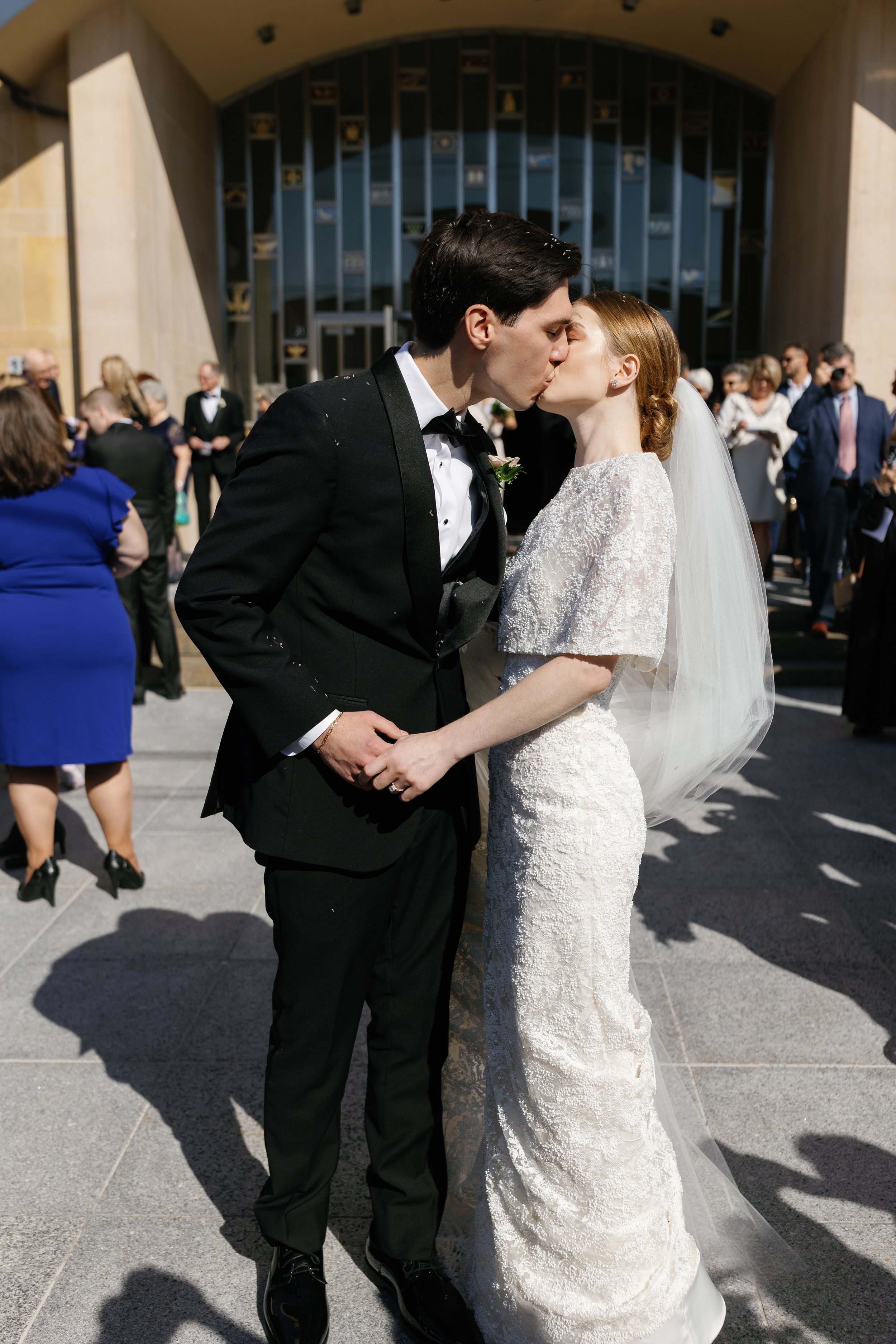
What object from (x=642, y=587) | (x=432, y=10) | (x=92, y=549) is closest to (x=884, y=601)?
(x=92, y=549)

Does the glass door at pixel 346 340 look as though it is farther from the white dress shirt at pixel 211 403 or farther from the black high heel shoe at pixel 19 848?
the black high heel shoe at pixel 19 848

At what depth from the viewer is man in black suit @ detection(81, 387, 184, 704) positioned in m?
7.86

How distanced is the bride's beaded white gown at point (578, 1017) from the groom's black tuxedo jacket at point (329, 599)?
0.61 ft

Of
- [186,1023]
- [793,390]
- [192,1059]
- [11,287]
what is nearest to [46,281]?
[11,287]

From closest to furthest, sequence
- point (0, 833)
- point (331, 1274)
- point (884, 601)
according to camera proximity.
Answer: point (331, 1274), point (0, 833), point (884, 601)

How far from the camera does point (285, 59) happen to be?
17.2 m

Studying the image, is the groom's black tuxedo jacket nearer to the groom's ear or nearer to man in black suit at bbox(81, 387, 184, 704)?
the groom's ear

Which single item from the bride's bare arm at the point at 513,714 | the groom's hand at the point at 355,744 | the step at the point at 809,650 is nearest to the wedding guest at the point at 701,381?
the step at the point at 809,650

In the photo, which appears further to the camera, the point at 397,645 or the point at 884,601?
the point at 884,601

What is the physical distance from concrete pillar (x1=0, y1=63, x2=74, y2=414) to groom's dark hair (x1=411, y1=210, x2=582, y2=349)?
13.3 metres

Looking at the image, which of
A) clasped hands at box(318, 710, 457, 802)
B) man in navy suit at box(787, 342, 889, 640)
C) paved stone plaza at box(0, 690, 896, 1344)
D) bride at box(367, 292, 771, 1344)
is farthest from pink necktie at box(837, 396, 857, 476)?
clasped hands at box(318, 710, 457, 802)

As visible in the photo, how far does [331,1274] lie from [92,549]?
3.00 metres

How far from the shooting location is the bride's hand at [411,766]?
2.18 metres

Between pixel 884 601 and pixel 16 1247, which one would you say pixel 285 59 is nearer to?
pixel 884 601
